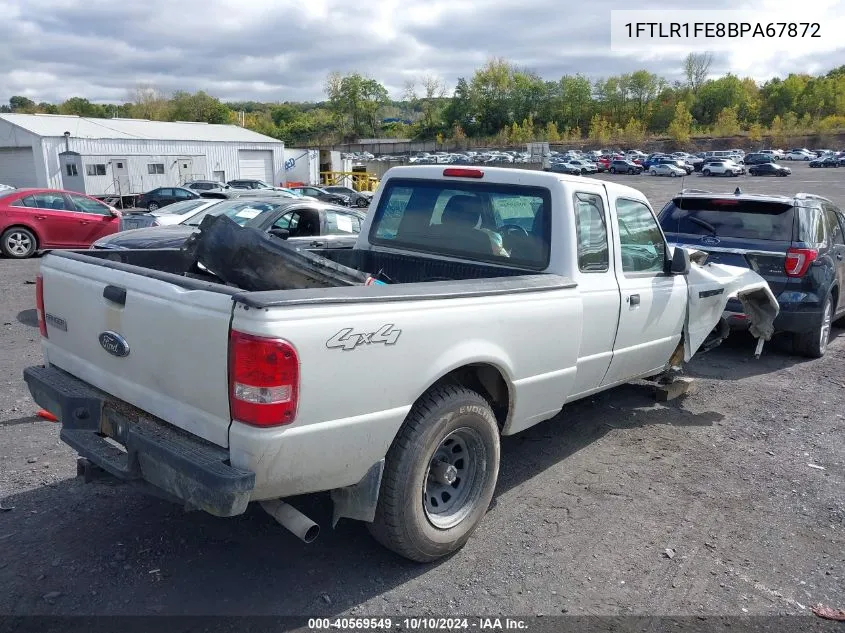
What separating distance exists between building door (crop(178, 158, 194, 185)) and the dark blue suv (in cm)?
3836

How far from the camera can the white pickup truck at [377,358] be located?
8.73 feet

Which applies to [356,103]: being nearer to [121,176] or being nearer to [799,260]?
[121,176]

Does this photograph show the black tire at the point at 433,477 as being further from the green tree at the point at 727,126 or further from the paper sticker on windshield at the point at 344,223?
the green tree at the point at 727,126

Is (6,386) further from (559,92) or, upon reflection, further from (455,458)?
(559,92)

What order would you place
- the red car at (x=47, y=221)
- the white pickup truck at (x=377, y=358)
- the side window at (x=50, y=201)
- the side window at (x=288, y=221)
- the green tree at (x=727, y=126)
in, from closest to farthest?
the white pickup truck at (x=377, y=358), the side window at (x=288, y=221), the red car at (x=47, y=221), the side window at (x=50, y=201), the green tree at (x=727, y=126)

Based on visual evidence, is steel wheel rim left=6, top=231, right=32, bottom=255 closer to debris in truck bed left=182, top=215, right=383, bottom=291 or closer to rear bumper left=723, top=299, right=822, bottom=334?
debris in truck bed left=182, top=215, right=383, bottom=291

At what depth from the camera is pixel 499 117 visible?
129625mm

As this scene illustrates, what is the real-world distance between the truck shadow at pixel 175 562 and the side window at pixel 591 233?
6.48 feet

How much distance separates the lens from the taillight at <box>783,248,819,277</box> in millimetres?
7223

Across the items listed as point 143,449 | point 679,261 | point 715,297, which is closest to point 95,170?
point 715,297

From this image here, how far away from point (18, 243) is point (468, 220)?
13.6m

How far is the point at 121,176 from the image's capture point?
37938 millimetres

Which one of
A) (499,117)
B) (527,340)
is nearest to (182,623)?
(527,340)

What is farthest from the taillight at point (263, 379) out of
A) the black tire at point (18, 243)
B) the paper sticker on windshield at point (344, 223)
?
the black tire at point (18, 243)
